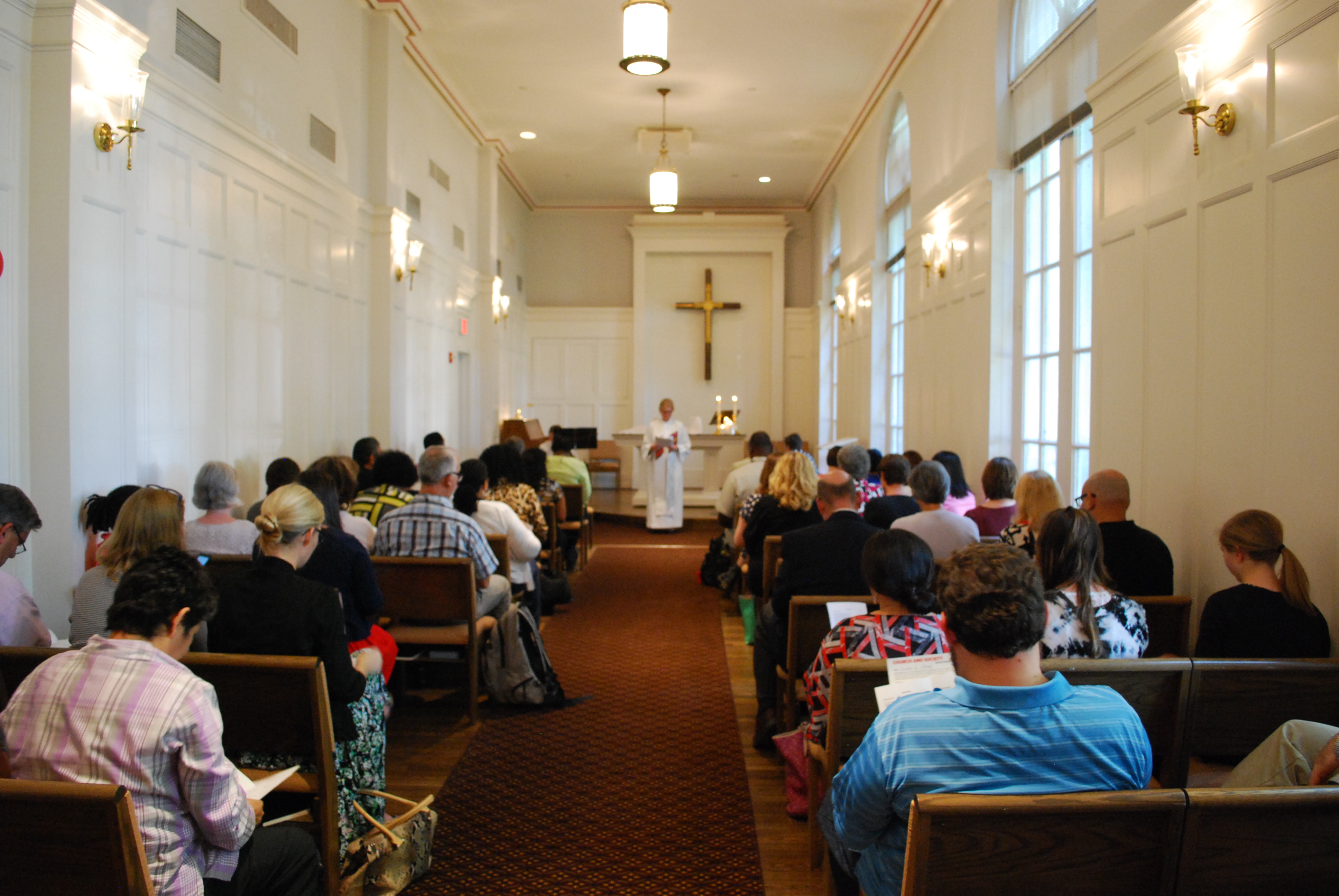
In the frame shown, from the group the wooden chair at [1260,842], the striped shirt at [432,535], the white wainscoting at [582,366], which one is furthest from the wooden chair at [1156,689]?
the white wainscoting at [582,366]

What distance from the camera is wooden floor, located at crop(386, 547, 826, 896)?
114 inches

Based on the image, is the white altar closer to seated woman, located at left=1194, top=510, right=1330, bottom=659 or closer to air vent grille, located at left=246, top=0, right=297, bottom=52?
air vent grille, located at left=246, top=0, right=297, bottom=52

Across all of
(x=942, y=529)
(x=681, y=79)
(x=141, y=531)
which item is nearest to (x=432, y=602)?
(x=141, y=531)

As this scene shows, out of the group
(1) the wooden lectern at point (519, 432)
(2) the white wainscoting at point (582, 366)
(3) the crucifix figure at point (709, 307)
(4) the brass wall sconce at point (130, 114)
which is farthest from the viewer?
(2) the white wainscoting at point (582, 366)

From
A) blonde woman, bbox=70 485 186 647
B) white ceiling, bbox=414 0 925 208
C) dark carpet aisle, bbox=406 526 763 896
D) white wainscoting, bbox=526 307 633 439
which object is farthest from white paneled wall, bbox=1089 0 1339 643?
white wainscoting, bbox=526 307 633 439

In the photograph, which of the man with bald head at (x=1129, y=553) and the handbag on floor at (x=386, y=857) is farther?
the man with bald head at (x=1129, y=553)

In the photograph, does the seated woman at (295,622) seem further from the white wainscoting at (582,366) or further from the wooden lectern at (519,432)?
the white wainscoting at (582,366)

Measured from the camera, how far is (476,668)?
168 inches

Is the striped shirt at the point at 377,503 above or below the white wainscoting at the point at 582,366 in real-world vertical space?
below

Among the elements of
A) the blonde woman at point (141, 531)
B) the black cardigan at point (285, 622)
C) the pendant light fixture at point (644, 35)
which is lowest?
the black cardigan at point (285, 622)

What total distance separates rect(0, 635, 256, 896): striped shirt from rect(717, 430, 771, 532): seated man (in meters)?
5.11

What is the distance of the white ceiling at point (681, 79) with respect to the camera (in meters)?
7.80

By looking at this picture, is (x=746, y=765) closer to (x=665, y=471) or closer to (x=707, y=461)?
(x=665, y=471)

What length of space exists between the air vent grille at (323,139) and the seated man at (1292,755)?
6.53m
